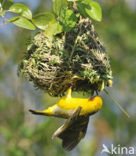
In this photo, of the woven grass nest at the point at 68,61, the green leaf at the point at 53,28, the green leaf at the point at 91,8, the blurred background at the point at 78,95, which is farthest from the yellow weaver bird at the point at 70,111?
the blurred background at the point at 78,95

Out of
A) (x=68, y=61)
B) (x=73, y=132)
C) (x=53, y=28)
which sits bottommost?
(x=73, y=132)

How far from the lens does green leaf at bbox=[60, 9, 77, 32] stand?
269 cm

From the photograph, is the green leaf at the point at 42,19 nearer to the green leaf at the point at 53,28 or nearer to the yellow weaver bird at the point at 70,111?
the green leaf at the point at 53,28

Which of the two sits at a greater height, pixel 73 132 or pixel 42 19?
pixel 42 19

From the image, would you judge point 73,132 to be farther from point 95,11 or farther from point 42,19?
point 95,11

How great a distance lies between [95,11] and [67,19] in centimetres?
24

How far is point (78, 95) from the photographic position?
20.8 ft

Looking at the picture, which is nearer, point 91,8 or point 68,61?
point 91,8

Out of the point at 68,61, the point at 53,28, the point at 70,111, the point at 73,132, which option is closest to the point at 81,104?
the point at 70,111

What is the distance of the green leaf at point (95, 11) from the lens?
2.56m

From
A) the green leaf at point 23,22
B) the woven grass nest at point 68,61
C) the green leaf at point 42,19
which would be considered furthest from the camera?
the woven grass nest at point 68,61

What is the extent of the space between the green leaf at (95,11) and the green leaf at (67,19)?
0.16m

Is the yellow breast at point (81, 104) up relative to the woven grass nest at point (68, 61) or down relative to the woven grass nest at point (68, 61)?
down

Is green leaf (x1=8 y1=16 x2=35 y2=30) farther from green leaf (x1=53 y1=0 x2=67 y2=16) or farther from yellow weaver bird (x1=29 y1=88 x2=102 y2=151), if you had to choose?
yellow weaver bird (x1=29 y1=88 x2=102 y2=151)
